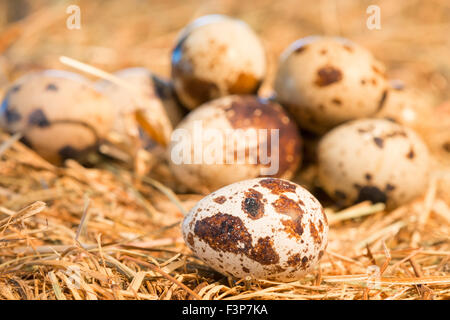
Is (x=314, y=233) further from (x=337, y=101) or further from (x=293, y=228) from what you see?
(x=337, y=101)

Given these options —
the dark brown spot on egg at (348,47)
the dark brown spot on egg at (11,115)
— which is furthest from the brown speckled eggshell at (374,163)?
the dark brown spot on egg at (11,115)

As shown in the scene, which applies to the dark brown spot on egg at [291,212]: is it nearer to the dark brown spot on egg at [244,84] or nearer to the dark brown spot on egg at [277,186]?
the dark brown spot on egg at [277,186]

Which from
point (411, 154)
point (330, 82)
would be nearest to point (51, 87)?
point (330, 82)

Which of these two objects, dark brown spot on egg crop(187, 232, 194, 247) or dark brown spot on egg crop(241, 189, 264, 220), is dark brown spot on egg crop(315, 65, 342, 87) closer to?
dark brown spot on egg crop(241, 189, 264, 220)

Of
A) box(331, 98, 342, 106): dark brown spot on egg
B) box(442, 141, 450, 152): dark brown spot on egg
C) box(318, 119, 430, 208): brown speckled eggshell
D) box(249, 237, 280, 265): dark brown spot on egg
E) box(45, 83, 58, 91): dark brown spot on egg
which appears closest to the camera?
box(249, 237, 280, 265): dark brown spot on egg

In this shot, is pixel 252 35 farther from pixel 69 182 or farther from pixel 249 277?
pixel 249 277

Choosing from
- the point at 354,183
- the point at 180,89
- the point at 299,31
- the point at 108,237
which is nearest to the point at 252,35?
the point at 180,89

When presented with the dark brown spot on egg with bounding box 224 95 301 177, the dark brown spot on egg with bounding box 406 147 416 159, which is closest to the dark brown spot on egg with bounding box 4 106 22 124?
the dark brown spot on egg with bounding box 224 95 301 177
